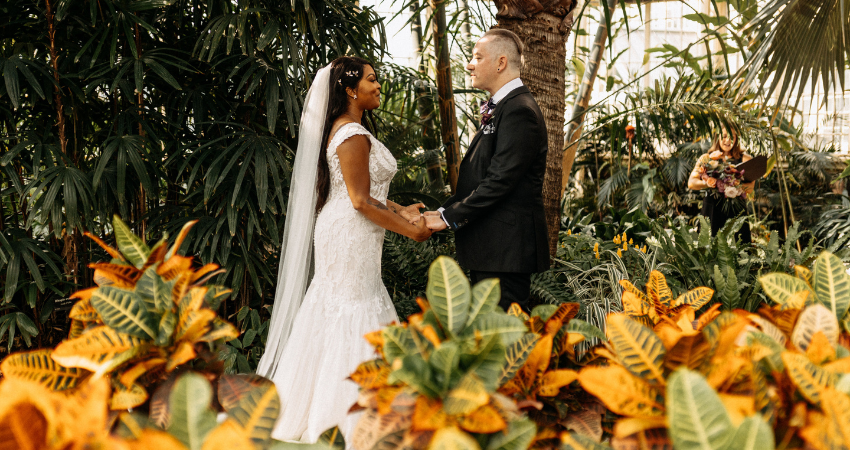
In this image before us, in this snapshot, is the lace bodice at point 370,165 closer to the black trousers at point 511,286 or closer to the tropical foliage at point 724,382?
the black trousers at point 511,286

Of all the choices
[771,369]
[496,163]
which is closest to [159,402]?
[771,369]

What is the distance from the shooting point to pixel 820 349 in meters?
0.71

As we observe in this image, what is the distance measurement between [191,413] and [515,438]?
1.14ft

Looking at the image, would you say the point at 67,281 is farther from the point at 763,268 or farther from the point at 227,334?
the point at 763,268

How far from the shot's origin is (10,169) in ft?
8.20

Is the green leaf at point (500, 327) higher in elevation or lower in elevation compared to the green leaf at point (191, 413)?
higher

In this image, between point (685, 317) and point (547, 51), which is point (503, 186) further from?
point (685, 317)

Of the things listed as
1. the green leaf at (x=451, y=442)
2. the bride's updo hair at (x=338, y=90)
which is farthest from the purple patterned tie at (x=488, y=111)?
the green leaf at (x=451, y=442)

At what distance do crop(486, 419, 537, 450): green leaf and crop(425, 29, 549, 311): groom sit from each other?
1.67m

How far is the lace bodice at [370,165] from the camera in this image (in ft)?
7.48

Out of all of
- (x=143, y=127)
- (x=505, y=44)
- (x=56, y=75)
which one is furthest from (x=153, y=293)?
(x=56, y=75)

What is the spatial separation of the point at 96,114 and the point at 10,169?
1.72ft

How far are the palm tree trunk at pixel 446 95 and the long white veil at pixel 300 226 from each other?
3.11ft

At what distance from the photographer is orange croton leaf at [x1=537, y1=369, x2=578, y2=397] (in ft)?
2.53
